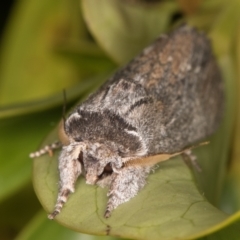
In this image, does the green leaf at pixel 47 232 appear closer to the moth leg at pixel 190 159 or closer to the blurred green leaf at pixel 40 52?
the moth leg at pixel 190 159

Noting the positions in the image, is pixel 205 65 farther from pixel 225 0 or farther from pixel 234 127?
pixel 225 0

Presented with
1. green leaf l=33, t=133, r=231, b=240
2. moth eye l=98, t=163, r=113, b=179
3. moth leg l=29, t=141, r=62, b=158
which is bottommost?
green leaf l=33, t=133, r=231, b=240

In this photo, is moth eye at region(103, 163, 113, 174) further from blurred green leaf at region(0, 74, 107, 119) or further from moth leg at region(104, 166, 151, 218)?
blurred green leaf at region(0, 74, 107, 119)

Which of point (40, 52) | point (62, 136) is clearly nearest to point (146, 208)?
point (62, 136)

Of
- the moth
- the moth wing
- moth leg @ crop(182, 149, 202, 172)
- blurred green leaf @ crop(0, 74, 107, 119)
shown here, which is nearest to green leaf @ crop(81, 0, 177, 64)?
blurred green leaf @ crop(0, 74, 107, 119)

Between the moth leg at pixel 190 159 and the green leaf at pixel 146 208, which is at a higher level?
the green leaf at pixel 146 208

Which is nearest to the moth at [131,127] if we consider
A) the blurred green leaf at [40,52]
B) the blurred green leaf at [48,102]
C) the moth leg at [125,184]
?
the moth leg at [125,184]
